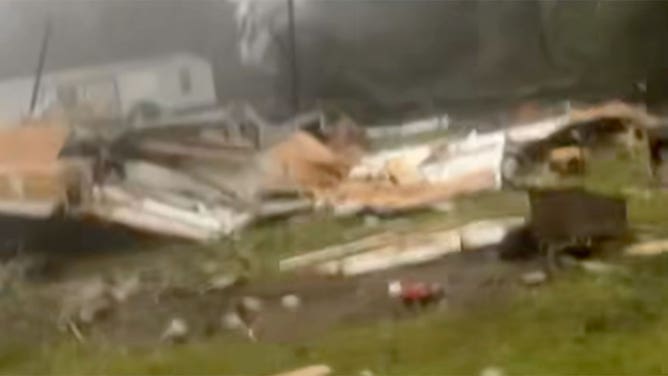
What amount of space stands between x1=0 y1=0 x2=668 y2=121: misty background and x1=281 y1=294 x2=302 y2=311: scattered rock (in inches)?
10.5

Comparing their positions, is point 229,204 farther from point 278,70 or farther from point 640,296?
point 640,296

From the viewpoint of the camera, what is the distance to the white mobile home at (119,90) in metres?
1.30

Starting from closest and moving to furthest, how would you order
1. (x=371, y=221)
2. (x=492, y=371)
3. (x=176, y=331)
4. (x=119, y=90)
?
1. (x=492, y=371)
2. (x=176, y=331)
3. (x=371, y=221)
4. (x=119, y=90)

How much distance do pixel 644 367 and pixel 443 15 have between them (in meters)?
0.51

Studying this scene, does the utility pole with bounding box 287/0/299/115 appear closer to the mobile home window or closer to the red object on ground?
the mobile home window

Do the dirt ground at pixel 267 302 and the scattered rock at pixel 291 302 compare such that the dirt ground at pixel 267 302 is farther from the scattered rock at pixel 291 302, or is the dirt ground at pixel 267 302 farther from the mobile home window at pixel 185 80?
the mobile home window at pixel 185 80

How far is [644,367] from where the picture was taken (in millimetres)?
966

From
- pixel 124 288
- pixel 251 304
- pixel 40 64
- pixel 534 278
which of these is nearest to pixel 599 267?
pixel 534 278

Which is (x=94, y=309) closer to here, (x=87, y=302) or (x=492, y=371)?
(x=87, y=302)

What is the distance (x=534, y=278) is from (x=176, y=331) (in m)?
0.28

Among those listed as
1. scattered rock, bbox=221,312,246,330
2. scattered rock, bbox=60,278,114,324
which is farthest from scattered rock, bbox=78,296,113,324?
scattered rock, bbox=221,312,246,330

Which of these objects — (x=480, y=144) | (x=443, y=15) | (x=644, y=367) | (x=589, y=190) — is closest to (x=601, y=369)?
(x=644, y=367)

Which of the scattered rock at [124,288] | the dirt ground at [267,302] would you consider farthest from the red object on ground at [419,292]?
the scattered rock at [124,288]

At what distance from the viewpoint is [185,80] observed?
4.37 feet
